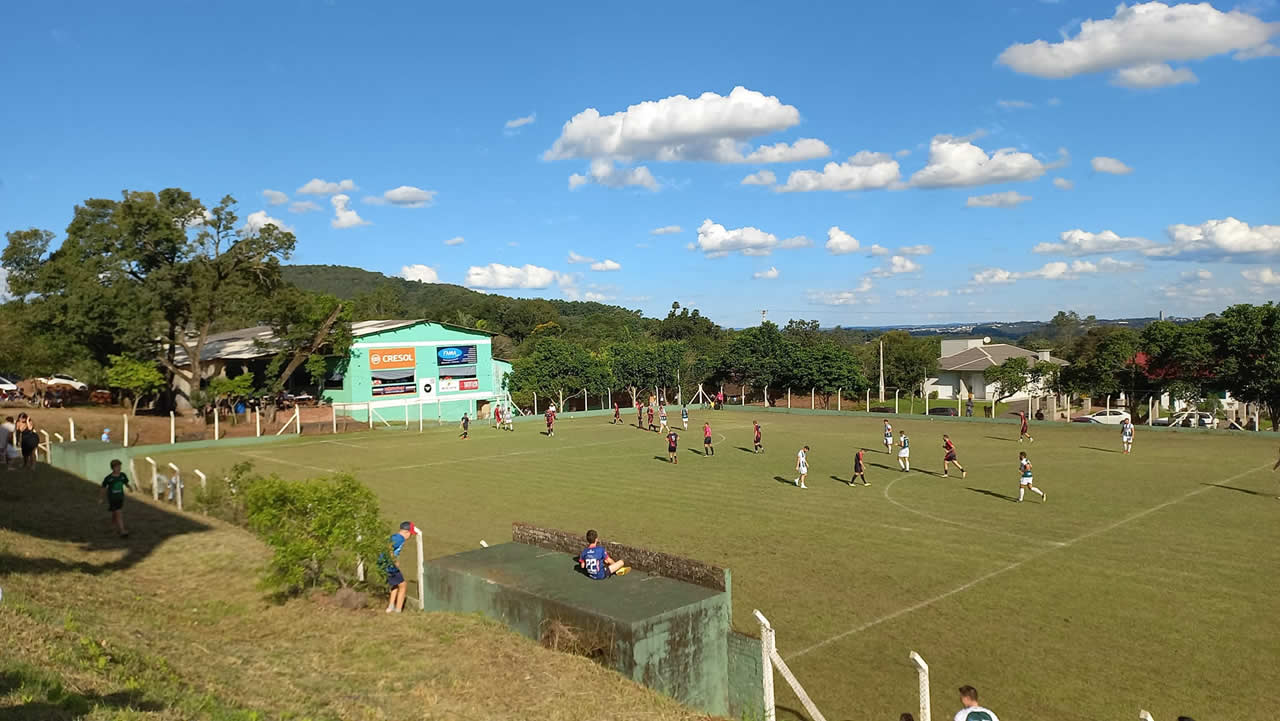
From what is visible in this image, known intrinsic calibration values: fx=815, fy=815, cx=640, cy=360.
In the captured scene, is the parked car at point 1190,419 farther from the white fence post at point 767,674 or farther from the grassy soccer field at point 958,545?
the white fence post at point 767,674

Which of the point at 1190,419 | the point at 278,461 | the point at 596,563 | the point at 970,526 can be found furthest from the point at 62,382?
the point at 1190,419

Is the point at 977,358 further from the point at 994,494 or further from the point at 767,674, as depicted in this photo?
the point at 767,674

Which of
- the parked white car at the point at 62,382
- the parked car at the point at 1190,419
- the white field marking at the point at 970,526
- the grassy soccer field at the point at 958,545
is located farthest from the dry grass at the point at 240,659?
the parked white car at the point at 62,382

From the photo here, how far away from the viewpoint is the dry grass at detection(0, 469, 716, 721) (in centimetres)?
747

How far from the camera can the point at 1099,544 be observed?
17.6m

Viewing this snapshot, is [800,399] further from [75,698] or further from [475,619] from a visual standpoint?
[75,698]

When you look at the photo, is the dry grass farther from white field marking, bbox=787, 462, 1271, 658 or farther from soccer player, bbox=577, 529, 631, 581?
white field marking, bbox=787, 462, 1271, 658

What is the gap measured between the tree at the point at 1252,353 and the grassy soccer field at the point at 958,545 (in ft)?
28.8

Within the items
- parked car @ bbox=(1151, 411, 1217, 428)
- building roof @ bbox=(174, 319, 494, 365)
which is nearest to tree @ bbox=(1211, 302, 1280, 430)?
parked car @ bbox=(1151, 411, 1217, 428)

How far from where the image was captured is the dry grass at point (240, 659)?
747 centimetres

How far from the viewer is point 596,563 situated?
39.1ft

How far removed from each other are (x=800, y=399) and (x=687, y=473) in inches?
1433

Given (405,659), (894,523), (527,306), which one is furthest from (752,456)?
(527,306)

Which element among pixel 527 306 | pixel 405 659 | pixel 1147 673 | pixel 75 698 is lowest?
pixel 1147 673
